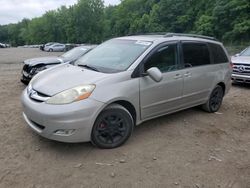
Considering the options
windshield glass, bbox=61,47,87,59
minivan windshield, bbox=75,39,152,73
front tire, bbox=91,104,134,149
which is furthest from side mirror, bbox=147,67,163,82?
windshield glass, bbox=61,47,87,59

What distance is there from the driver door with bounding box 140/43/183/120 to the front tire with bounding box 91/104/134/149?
0.40 metres

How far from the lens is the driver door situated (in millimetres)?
4305

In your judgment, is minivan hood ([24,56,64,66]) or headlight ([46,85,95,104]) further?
minivan hood ([24,56,64,66])

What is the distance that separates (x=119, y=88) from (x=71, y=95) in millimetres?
715

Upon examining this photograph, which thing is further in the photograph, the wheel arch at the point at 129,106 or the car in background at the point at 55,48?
the car in background at the point at 55,48

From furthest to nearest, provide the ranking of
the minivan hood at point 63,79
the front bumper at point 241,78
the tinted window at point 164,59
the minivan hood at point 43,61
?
the front bumper at point 241,78
the minivan hood at point 43,61
the tinted window at point 164,59
the minivan hood at point 63,79

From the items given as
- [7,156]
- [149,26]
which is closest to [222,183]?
[7,156]

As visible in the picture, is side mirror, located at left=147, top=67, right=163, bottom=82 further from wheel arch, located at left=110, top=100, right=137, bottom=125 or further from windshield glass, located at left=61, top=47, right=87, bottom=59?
windshield glass, located at left=61, top=47, right=87, bottom=59

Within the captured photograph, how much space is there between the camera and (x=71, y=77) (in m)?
4.04

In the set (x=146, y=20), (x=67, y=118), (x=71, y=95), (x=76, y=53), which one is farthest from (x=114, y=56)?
(x=146, y=20)

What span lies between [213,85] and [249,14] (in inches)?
1584

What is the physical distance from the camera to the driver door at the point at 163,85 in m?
4.30

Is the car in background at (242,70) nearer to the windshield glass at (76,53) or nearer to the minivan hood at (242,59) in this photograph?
the minivan hood at (242,59)

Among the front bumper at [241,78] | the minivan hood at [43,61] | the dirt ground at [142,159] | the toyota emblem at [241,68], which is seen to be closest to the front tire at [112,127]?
the dirt ground at [142,159]
